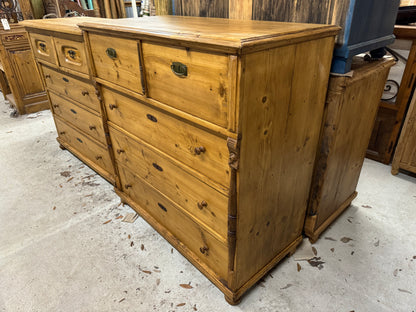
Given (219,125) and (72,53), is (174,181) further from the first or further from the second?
(72,53)

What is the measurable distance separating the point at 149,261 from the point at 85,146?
4.37 feet

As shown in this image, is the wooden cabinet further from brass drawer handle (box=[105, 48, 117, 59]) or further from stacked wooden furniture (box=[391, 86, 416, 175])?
stacked wooden furniture (box=[391, 86, 416, 175])

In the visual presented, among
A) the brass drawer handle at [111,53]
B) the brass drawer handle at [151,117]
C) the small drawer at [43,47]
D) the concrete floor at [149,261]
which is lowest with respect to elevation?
the concrete floor at [149,261]

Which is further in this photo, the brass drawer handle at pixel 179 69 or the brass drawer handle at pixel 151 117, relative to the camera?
the brass drawer handle at pixel 151 117

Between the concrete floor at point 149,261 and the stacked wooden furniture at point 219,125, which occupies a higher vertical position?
the stacked wooden furniture at point 219,125

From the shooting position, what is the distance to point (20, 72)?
3719mm

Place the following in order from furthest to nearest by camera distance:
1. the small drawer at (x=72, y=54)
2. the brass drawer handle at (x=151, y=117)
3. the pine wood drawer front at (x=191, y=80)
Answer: the small drawer at (x=72, y=54) → the brass drawer handle at (x=151, y=117) → the pine wood drawer front at (x=191, y=80)

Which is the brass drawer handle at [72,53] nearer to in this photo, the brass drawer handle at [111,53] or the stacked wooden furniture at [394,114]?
the brass drawer handle at [111,53]

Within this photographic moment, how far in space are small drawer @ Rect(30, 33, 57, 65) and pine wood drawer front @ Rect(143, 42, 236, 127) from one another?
1.41 m

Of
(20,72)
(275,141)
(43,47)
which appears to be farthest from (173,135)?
(20,72)

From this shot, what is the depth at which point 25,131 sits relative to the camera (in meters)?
3.46

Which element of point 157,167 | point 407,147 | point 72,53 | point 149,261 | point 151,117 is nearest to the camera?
point 151,117

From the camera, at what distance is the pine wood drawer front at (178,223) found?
4.84ft

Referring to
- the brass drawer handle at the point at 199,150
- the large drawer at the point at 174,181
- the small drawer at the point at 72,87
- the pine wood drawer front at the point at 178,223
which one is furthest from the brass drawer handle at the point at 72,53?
the brass drawer handle at the point at 199,150
